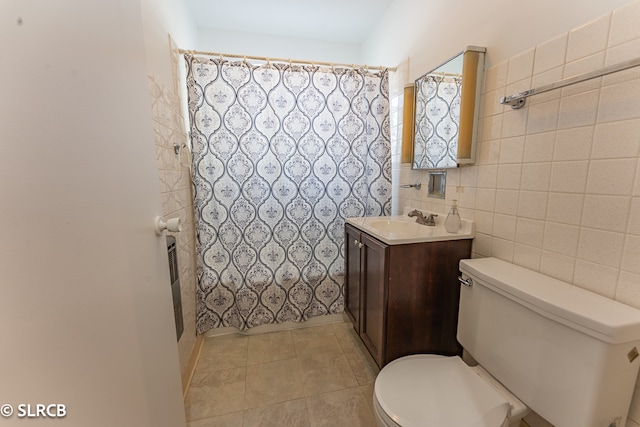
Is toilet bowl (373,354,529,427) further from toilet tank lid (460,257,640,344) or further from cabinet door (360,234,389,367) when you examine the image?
toilet tank lid (460,257,640,344)

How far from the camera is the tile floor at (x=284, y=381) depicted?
135cm

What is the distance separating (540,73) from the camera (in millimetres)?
1019

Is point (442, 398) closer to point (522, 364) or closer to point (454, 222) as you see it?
point (522, 364)

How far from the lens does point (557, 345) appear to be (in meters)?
0.80

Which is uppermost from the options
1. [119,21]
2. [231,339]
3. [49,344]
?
[119,21]

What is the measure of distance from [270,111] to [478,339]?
1775 mm

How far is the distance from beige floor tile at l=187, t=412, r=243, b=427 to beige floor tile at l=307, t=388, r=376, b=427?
366 millimetres

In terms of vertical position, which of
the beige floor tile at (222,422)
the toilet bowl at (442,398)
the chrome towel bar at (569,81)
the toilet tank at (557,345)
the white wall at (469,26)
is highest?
the white wall at (469,26)

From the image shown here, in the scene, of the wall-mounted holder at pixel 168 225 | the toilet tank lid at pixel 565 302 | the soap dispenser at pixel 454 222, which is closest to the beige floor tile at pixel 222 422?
the wall-mounted holder at pixel 168 225

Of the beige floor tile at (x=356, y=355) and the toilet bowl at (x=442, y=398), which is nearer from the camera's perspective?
the toilet bowl at (x=442, y=398)

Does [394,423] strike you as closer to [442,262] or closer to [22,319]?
[442,262]

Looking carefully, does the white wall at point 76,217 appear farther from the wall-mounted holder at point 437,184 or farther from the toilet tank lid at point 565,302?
the wall-mounted holder at point 437,184

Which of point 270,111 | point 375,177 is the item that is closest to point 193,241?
point 270,111

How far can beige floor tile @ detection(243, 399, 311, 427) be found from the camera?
1.31 m
